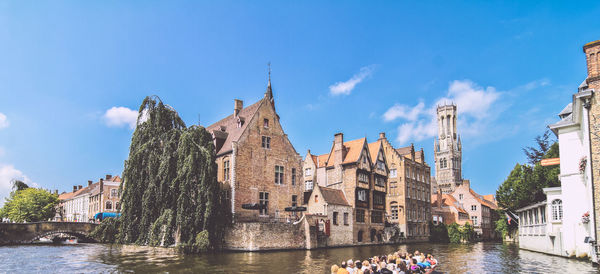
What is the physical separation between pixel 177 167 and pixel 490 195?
3198 inches

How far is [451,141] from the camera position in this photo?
13725 centimetres

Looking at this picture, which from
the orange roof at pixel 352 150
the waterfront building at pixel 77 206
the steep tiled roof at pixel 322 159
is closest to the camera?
the orange roof at pixel 352 150

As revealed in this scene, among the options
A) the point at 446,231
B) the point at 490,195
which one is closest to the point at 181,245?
the point at 446,231

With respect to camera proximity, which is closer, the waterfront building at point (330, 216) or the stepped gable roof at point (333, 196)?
the waterfront building at point (330, 216)

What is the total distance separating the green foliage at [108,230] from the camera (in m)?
35.6

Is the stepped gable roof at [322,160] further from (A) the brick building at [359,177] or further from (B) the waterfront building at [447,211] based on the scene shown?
(B) the waterfront building at [447,211]

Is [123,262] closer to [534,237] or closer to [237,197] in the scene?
[237,197]

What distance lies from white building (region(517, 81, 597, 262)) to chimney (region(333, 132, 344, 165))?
24.2 meters

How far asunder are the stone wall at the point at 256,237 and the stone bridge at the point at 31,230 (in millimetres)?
23139

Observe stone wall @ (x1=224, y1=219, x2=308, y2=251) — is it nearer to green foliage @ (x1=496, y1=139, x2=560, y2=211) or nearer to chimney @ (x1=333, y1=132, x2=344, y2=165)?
chimney @ (x1=333, y1=132, x2=344, y2=165)

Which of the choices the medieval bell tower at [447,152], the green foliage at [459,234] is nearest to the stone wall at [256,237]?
the green foliage at [459,234]

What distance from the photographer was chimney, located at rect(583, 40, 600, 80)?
76.8 ft

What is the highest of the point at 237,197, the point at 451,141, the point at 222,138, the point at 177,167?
the point at 451,141

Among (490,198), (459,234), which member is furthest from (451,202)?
(490,198)
